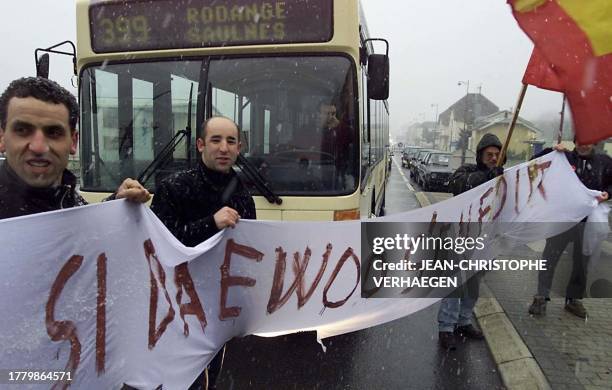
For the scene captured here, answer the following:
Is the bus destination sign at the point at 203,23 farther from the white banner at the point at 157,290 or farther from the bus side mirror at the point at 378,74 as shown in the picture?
the white banner at the point at 157,290

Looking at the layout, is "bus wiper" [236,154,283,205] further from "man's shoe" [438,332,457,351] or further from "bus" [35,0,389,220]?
"man's shoe" [438,332,457,351]

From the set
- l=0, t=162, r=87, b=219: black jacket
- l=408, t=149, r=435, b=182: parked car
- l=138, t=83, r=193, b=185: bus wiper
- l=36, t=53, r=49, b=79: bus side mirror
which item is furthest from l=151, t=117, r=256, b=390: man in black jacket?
l=408, t=149, r=435, b=182: parked car

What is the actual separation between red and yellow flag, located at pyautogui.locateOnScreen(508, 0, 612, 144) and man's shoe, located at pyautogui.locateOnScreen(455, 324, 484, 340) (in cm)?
232

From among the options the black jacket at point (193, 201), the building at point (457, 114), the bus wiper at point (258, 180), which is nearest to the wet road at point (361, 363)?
the bus wiper at point (258, 180)

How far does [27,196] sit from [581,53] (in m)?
3.48

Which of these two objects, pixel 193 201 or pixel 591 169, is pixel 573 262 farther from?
pixel 193 201

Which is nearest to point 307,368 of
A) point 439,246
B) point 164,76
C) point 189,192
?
point 439,246

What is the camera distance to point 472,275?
14.0ft

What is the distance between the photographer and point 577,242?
16.1ft

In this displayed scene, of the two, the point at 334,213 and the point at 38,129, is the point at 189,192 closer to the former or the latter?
the point at 38,129

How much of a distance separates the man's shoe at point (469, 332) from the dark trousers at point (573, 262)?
918 millimetres

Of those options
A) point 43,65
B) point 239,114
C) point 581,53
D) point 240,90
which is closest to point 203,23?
point 240,90

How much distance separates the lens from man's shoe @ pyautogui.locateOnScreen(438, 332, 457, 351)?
4500 millimetres

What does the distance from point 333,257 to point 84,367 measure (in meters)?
1.80
